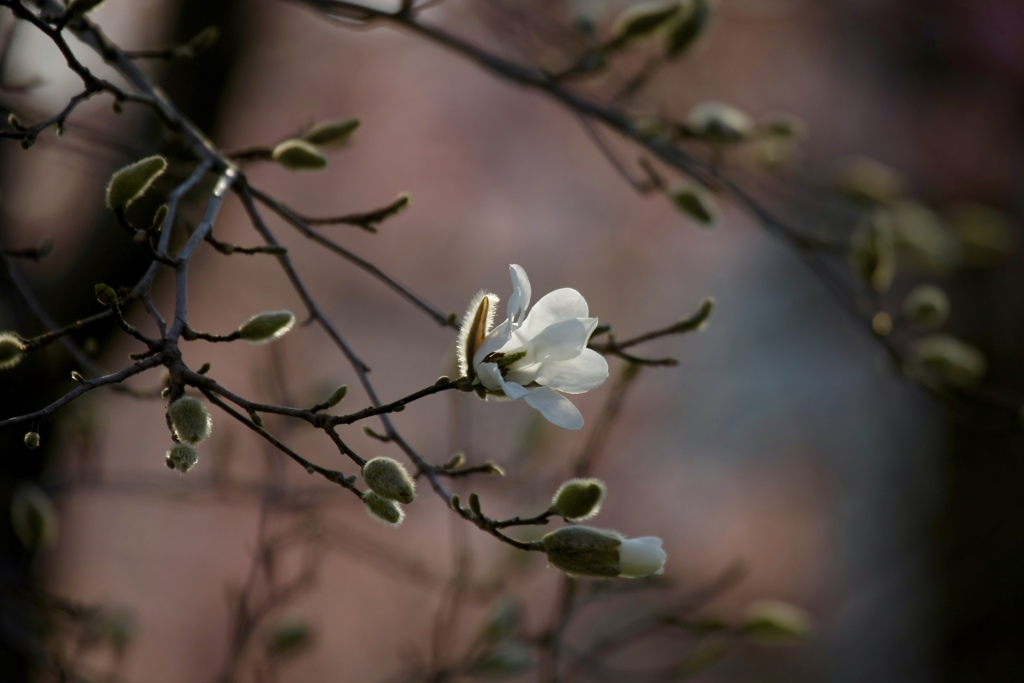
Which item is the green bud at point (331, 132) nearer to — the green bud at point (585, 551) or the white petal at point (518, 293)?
the white petal at point (518, 293)

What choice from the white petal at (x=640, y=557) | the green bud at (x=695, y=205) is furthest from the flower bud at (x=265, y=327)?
the green bud at (x=695, y=205)

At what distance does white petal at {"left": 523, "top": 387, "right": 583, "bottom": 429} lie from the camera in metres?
0.56

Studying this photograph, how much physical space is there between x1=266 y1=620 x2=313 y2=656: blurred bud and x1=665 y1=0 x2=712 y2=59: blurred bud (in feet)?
3.21

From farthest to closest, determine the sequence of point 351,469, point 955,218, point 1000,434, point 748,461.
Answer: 1. point 748,461
2. point 351,469
3. point 955,218
4. point 1000,434

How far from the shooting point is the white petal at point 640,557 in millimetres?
601

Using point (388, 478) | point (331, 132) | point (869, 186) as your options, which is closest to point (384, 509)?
point (388, 478)

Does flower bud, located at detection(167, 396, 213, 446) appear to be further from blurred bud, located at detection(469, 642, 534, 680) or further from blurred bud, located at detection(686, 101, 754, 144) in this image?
blurred bud, located at detection(686, 101, 754, 144)

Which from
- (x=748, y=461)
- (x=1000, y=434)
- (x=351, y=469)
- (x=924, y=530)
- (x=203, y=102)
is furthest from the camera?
(x=748, y=461)

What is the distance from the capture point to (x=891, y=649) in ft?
11.9

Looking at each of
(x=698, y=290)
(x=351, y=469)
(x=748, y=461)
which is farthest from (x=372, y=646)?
(x=698, y=290)

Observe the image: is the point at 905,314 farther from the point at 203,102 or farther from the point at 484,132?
the point at 484,132

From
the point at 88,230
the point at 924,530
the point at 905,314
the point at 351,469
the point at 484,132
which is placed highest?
the point at 484,132

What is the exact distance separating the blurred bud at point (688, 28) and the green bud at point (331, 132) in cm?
50

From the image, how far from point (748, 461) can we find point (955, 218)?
8.99ft
